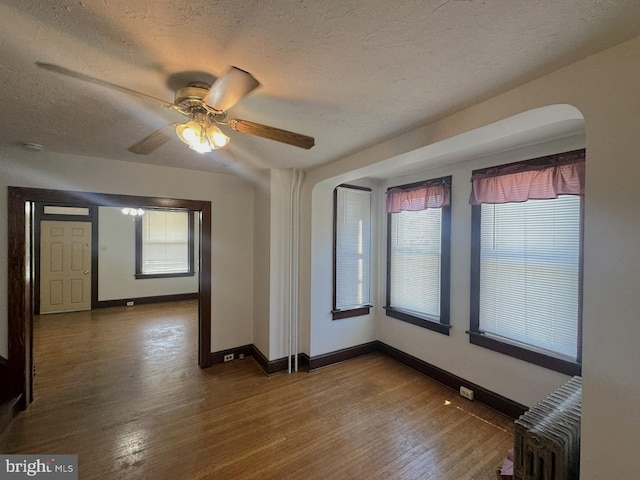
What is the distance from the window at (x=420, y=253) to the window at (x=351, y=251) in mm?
297

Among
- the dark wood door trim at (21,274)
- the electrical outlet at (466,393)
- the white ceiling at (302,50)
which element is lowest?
the electrical outlet at (466,393)

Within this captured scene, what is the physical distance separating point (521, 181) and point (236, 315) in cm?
332

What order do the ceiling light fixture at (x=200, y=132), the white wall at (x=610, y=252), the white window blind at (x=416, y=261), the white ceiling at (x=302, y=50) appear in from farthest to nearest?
the white window blind at (x=416, y=261) < the ceiling light fixture at (x=200, y=132) < the white wall at (x=610, y=252) < the white ceiling at (x=302, y=50)

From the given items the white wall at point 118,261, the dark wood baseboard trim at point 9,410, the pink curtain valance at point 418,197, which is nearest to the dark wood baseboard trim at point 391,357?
the dark wood baseboard trim at point 9,410

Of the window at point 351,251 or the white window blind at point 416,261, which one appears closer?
the white window blind at point 416,261

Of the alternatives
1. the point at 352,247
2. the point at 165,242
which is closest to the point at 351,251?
the point at 352,247

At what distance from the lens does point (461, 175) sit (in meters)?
2.84

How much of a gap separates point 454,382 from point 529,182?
202cm

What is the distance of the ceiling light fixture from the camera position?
135cm

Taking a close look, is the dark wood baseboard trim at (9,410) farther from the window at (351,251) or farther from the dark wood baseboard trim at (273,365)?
the window at (351,251)

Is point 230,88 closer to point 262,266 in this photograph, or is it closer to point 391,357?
point 262,266

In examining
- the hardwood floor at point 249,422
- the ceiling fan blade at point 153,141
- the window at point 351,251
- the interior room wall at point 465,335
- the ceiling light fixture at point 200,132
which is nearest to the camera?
the ceiling light fixture at point 200,132

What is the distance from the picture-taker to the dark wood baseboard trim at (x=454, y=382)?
2396mm

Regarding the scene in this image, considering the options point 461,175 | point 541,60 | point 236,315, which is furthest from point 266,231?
point 541,60
